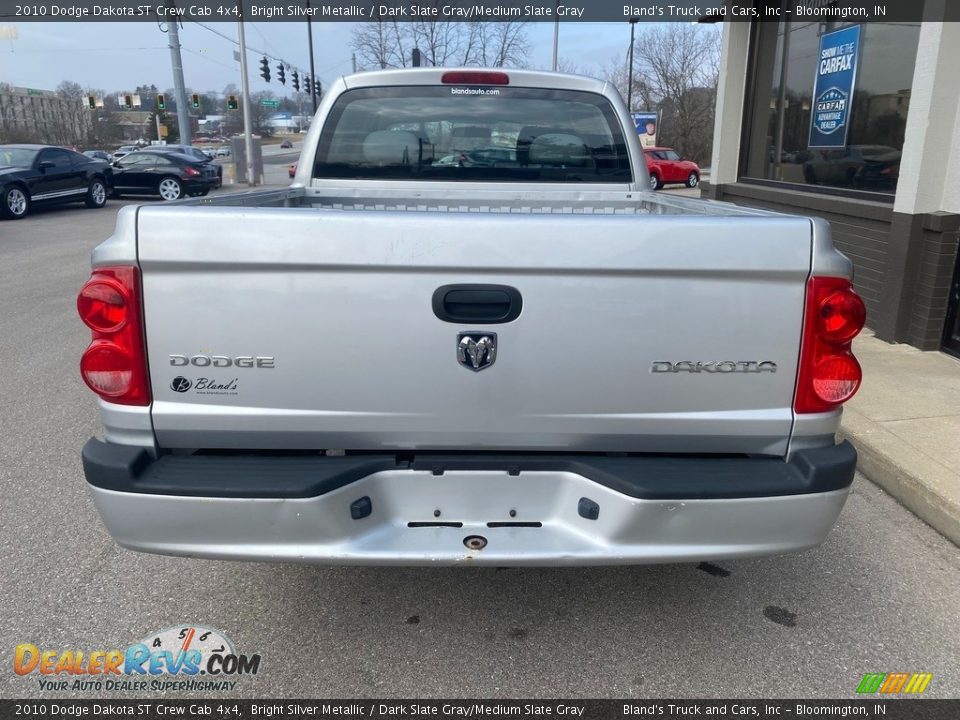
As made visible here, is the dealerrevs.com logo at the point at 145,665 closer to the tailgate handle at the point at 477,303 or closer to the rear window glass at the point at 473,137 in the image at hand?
the tailgate handle at the point at 477,303

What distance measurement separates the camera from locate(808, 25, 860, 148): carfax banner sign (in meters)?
7.66

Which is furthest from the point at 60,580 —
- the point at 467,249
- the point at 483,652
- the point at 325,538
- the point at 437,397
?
the point at 467,249

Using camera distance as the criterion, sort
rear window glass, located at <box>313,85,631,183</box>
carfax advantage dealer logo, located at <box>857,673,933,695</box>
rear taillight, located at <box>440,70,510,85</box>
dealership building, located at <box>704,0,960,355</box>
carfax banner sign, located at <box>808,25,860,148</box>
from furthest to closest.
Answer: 1. carfax banner sign, located at <box>808,25,860,148</box>
2. dealership building, located at <box>704,0,960,355</box>
3. rear window glass, located at <box>313,85,631,183</box>
4. rear taillight, located at <box>440,70,510,85</box>
5. carfax advantage dealer logo, located at <box>857,673,933,695</box>

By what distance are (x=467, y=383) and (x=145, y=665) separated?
62.5 inches

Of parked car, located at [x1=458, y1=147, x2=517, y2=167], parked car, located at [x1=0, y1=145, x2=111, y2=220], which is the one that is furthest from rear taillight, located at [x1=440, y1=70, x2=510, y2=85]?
parked car, located at [x1=0, y1=145, x2=111, y2=220]

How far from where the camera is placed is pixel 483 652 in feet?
8.77

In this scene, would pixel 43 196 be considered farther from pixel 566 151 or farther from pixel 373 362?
pixel 373 362

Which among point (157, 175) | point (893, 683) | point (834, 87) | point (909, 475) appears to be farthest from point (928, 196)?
point (157, 175)

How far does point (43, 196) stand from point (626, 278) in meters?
19.2

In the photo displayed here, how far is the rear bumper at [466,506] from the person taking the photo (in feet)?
7.14

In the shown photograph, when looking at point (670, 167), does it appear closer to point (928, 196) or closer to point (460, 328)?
point (928, 196)

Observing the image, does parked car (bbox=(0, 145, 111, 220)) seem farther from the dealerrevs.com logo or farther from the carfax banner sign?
Answer: the dealerrevs.com logo

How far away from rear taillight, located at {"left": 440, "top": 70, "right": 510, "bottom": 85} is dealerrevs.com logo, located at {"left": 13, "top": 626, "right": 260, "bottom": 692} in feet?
9.47

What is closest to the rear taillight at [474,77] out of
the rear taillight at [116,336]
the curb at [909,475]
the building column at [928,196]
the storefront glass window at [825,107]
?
the rear taillight at [116,336]
